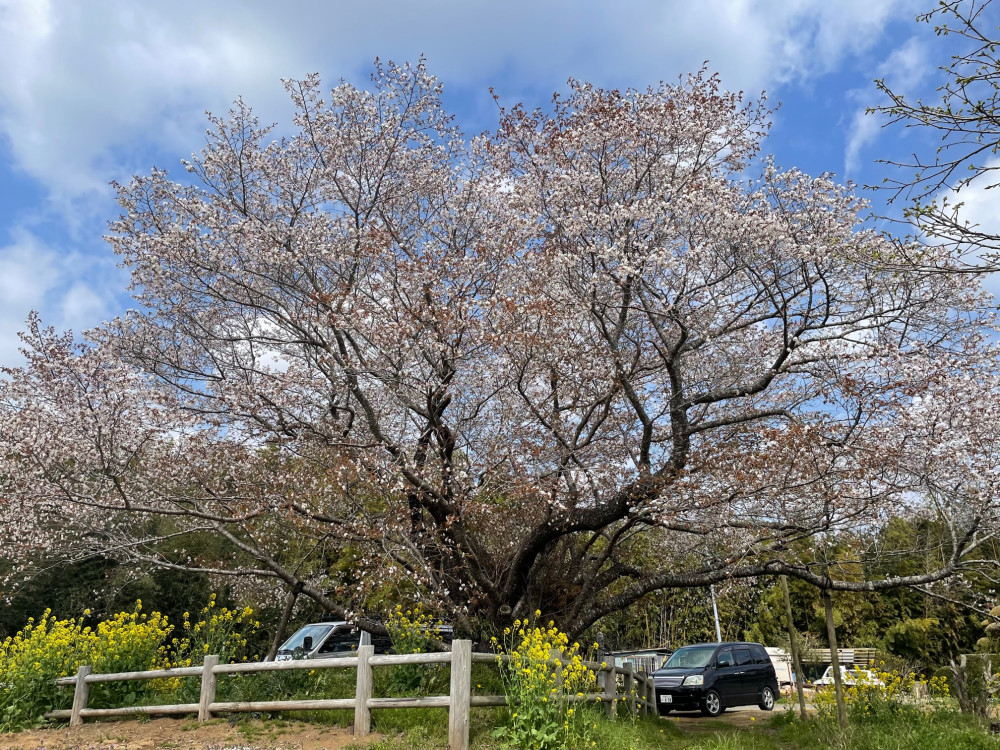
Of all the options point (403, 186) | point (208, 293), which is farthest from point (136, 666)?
point (403, 186)

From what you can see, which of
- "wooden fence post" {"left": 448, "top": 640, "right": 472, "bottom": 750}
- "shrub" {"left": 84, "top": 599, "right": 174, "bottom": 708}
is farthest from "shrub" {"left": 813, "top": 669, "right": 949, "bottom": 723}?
"shrub" {"left": 84, "top": 599, "right": 174, "bottom": 708}

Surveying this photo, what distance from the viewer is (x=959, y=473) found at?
9266mm

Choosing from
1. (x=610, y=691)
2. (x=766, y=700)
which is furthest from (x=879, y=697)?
(x=766, y=700)

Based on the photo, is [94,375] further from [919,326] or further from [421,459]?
[919,326]

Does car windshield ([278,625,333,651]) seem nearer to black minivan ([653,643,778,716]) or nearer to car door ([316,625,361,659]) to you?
car door ([316,625,361,659])

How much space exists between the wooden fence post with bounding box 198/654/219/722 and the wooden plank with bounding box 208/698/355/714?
67 mm

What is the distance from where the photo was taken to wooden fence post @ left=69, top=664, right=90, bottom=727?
8.89 m

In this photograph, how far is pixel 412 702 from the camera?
6938 millimetres

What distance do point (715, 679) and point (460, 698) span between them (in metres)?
8.87

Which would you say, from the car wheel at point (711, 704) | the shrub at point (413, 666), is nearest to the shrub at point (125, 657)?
the shrub at point (413, 666)

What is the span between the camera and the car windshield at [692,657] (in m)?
14.2

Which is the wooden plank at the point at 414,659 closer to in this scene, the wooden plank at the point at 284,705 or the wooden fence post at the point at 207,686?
the wooden plank at the point at 284,705

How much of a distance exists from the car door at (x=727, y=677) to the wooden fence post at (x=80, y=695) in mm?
10723

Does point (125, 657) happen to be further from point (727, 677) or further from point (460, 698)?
point (727, 677)
